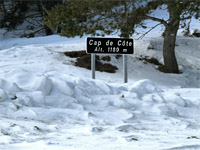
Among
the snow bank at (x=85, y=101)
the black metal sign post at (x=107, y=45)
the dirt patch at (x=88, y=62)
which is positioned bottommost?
the dirt patch at (x=88, y=62)

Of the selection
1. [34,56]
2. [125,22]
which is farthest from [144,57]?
[34,56]

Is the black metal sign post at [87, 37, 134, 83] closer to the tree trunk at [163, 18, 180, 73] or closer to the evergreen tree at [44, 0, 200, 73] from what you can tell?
the evergreen tree at [44, 0, 200, 73]

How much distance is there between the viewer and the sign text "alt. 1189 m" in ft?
34.0

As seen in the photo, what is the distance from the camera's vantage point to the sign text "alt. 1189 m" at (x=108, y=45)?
10359 millimetres

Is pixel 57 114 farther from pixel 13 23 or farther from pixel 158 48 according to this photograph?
pixel 13 23

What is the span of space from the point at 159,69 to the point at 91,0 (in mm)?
4060

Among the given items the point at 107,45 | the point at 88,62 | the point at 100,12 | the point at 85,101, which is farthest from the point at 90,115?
the point at 88,62

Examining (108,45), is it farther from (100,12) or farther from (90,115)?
(90,115)

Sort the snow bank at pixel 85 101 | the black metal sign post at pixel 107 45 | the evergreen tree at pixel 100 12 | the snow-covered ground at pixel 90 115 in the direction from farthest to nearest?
the evergreen tree at pixel 100 12 → the black metal sign post at pixel 107 45 → the snow bank at pixel 85 101 → the snow-covered ground at pixel 90 115

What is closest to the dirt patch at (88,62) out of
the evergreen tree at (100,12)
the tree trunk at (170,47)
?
the evergreen tree at (100,12)

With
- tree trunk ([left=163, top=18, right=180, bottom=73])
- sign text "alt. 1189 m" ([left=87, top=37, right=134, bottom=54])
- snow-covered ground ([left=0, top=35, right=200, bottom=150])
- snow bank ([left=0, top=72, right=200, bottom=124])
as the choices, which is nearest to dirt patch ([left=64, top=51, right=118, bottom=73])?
tree trunk ([left=163, top=18, right=180, bottom=73])

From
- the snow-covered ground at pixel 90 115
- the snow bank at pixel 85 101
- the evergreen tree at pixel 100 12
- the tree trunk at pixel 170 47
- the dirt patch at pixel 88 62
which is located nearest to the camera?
the snow-covered ground at pixel 90 115

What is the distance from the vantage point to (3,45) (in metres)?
22.0

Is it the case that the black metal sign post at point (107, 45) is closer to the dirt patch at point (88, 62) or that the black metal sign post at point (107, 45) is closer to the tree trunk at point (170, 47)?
the dirt patch at point (88, 62)
